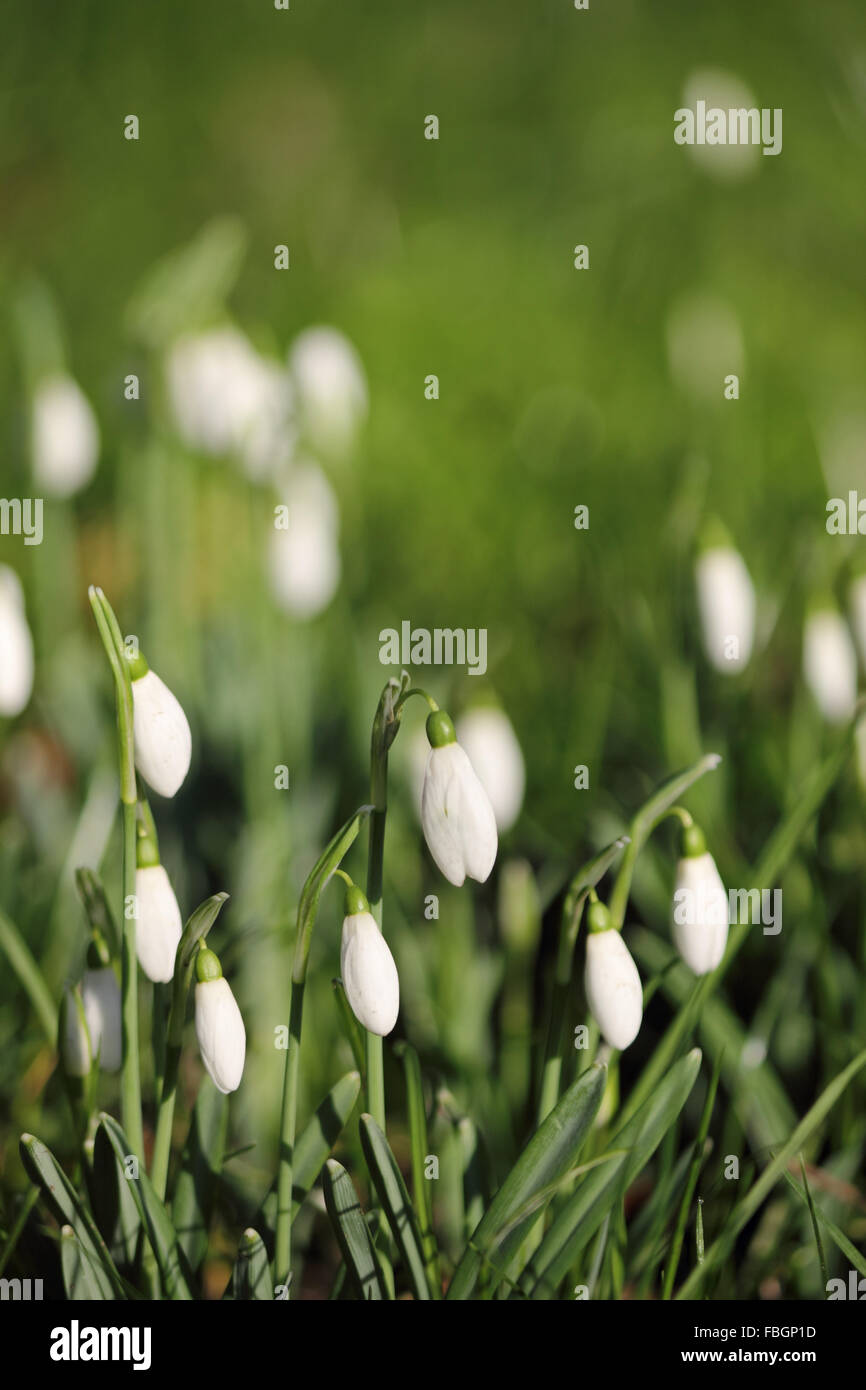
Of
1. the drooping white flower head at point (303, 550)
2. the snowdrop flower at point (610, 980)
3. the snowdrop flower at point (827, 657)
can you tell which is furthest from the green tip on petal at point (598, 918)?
the drooping white flower head at point (303, 550)

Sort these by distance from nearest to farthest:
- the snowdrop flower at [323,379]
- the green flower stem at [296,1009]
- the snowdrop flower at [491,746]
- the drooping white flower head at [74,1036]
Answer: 1. the green flower stem at [296,1009]
2. the drooping white flower head at [74,1036]
3. the snowdrop flower at [491,746]
4. the snowdrop flower at [323,379]

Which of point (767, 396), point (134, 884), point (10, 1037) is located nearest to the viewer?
point (134, 884)

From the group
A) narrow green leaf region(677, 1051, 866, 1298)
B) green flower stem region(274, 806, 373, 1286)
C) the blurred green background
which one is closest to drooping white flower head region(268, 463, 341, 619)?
the blurred green background

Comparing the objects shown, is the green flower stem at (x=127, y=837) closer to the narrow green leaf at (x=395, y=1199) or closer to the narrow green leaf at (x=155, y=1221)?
the narrow green leaf at (x=155, y=1221)

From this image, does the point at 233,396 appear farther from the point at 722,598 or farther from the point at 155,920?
the point at 155,920

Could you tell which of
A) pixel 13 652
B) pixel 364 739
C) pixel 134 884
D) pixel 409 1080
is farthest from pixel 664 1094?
pixel 364 739

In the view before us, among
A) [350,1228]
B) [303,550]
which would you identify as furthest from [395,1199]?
[303,550]

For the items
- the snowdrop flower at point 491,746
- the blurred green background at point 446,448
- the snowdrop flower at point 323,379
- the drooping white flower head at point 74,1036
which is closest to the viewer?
the drooping white flower head at point 74,1036

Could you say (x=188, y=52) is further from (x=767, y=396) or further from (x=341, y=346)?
(x=341, y=346)
